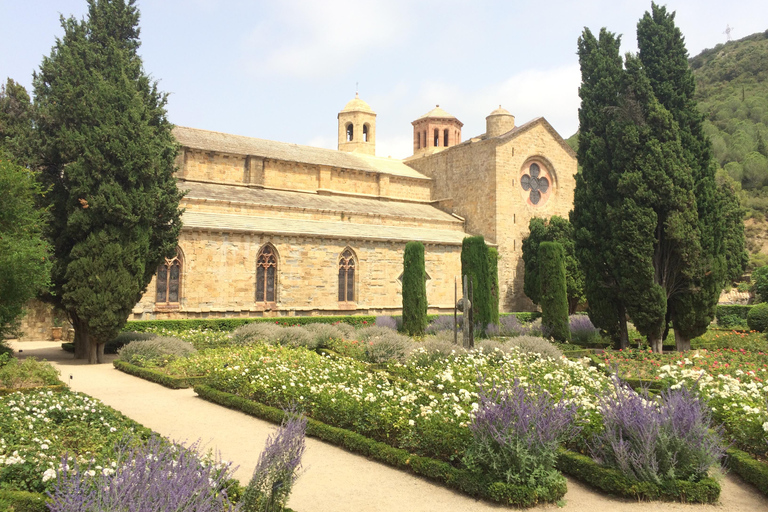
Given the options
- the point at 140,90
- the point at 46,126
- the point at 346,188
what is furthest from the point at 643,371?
the point at 346,188

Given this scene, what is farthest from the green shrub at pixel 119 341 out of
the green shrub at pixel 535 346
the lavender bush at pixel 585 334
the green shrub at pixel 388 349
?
the lavender bush at pixel 585 334

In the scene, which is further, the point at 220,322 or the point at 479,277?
the point at 220,322

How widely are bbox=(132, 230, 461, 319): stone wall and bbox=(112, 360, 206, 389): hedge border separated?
6.43m

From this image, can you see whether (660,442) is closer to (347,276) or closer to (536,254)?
(347,276)

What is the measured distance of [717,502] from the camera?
5875 mm

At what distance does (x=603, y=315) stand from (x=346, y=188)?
718 inches

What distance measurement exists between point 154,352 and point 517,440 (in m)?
11.0

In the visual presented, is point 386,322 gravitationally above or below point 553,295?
below

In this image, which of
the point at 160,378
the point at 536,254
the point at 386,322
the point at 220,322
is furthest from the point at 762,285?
the point at 160,378

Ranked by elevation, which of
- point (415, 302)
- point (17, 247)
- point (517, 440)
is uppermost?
point (17, 247)

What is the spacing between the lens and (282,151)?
29.7 m

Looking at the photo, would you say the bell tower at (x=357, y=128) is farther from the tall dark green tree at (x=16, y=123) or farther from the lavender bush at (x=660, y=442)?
the lavender bush at (x=660, y=442)

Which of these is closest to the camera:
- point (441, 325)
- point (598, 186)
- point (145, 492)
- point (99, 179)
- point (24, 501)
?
point (145, 492)

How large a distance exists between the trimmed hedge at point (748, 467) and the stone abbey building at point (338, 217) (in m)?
17.6
